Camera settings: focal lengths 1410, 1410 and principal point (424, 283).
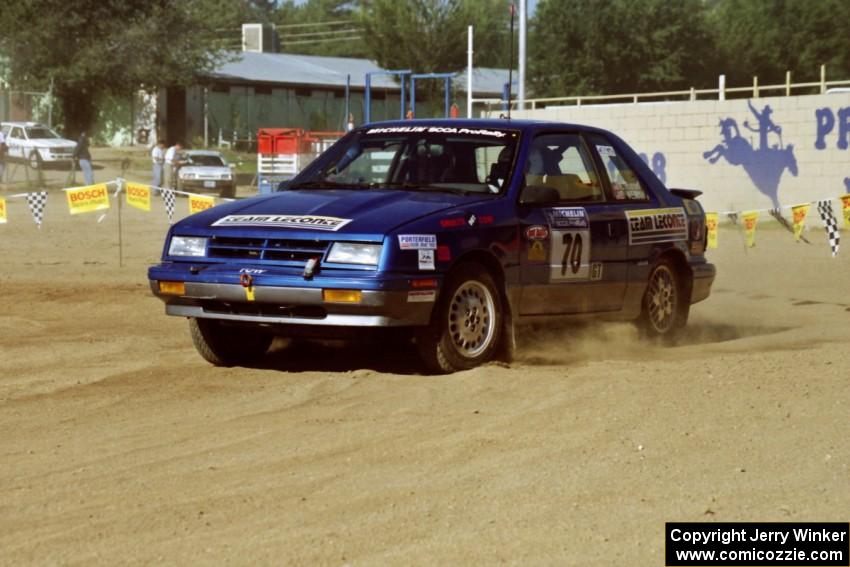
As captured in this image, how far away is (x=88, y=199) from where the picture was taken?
17.4 m

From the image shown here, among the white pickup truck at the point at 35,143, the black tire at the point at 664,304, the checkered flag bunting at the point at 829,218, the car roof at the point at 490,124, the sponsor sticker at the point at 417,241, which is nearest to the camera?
the sponsor sticker at the point at 417,241

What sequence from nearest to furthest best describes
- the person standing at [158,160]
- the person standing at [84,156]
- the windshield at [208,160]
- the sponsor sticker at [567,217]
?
the sponsor sticker at [567,217], the person standing at [158,160], the person standing at [84,156], the windshield at [208,160]

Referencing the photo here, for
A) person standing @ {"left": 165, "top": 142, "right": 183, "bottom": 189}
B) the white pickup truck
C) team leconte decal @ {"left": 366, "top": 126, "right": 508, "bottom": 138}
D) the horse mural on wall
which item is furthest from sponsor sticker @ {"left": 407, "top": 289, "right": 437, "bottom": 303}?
the white pickup truck

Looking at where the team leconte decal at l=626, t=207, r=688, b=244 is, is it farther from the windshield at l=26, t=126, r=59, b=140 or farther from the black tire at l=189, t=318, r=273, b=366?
the windshield at l=26, t=126, r=59, b=140

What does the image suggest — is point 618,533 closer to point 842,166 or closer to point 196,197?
point 196,197

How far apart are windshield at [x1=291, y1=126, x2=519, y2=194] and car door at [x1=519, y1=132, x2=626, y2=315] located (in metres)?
0.21

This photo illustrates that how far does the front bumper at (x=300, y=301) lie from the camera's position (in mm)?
7562

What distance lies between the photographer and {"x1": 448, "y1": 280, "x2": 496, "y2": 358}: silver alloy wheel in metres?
8.06

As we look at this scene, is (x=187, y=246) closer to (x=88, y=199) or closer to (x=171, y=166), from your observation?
(x=88, y=199)

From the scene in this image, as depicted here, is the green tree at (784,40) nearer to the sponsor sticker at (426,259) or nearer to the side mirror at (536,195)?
the side mirror at (536,195)

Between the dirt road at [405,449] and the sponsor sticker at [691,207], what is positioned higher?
the sponsor sticker at [691,207]

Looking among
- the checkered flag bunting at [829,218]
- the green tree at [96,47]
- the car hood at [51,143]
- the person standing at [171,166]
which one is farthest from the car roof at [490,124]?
the green tree at [96,47]

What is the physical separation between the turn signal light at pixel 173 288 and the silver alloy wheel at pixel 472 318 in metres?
1.54

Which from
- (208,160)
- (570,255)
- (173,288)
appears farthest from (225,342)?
(208,160)
